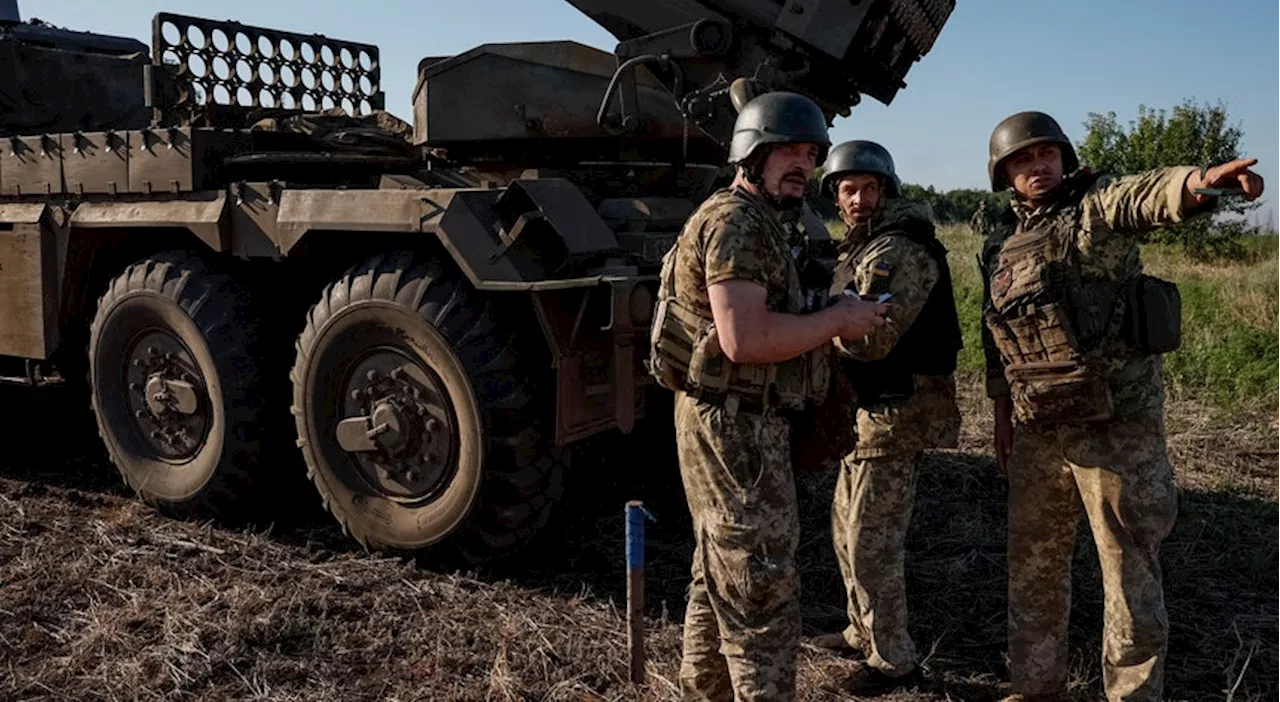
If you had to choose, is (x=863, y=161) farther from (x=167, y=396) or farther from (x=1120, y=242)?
(x=167, y=396)

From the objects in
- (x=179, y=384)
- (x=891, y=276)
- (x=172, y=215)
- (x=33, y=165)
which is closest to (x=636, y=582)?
(x=891, y=276)

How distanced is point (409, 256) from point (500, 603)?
1.45 metres

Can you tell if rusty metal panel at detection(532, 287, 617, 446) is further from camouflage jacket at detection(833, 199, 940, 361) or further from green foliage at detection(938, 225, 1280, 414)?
green foliage at detection(938, 225, 1280, 414)

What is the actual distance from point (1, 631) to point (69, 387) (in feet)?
10.4

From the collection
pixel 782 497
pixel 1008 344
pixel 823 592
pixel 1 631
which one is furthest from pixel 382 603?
pixel 1008 344

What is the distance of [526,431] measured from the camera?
15.0 feet

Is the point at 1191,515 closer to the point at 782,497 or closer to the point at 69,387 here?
the point at 782,497

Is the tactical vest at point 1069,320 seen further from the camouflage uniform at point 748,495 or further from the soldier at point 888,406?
the camouflage uniform at point 748,495

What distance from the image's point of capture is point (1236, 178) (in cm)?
301

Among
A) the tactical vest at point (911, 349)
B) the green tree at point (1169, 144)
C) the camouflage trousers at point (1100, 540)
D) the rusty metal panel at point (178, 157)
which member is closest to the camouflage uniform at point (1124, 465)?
the camouflage trousers at point (1100, 540)

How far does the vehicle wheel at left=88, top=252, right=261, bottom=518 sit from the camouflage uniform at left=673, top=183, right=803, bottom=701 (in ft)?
9.93

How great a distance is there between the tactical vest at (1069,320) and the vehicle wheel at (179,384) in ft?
11.6

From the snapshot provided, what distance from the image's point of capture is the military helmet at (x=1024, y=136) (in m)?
3.45

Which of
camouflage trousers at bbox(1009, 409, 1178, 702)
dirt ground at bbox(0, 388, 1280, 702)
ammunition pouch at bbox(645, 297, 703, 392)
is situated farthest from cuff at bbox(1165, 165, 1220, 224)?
dirt ground at bbox(0, 388, 1280, 702)
